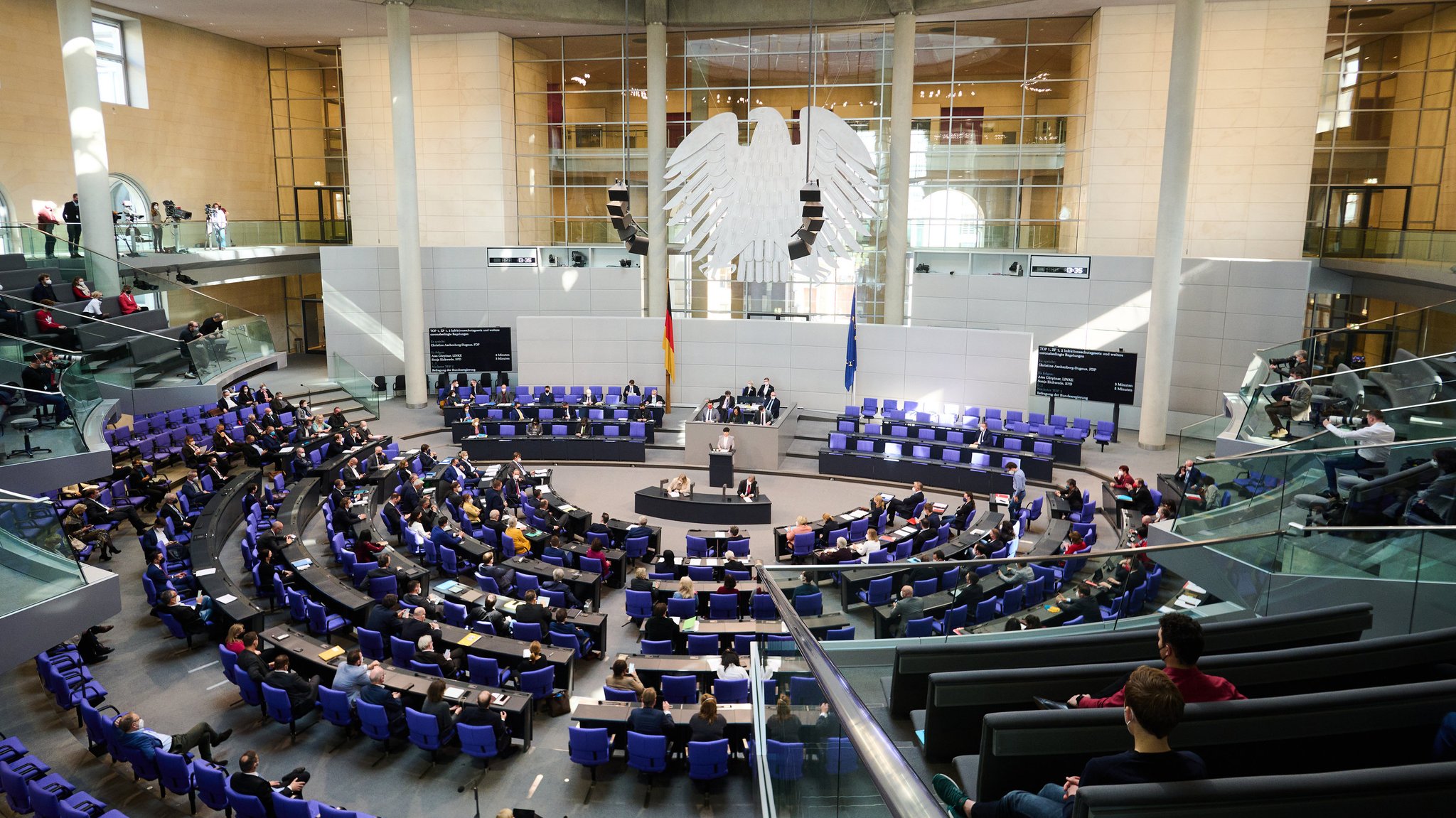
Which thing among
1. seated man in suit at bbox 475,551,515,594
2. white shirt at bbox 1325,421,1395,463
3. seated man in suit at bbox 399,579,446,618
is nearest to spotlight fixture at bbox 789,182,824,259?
seated man in suit at bbox 475,551,515,594

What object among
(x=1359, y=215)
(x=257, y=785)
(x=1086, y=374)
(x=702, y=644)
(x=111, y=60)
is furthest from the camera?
(x=111, y=60)

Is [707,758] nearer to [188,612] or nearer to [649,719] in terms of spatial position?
[649,719]

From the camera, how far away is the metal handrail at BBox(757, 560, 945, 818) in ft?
6.66

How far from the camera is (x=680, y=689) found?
8.99 meters

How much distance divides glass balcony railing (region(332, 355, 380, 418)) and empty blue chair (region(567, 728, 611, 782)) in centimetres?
1655

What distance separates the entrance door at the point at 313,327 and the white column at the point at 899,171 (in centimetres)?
2024

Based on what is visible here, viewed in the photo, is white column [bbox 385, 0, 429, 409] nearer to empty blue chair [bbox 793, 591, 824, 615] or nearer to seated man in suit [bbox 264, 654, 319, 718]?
seated man in suit [bbox 264, 654, 319, 718]

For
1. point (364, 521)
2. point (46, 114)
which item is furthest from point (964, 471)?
point (46, 114)

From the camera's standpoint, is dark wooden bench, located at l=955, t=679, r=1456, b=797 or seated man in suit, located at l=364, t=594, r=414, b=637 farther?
seated man in suit, located at l=364, t=594, r=414, b=637

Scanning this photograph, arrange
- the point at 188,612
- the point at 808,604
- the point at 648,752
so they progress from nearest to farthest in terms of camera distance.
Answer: the point at 808,604 → the point at 648,752 → the point at 188,612

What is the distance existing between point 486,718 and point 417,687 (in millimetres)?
1058

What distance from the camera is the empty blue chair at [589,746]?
8.02 metres

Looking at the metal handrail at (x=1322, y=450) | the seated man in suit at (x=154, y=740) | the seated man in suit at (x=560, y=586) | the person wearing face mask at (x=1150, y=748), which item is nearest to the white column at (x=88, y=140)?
the seated man in suit at (x=560, y=586)

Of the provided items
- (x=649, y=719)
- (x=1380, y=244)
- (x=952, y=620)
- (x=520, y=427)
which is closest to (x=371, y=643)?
(x=649, y=719)
